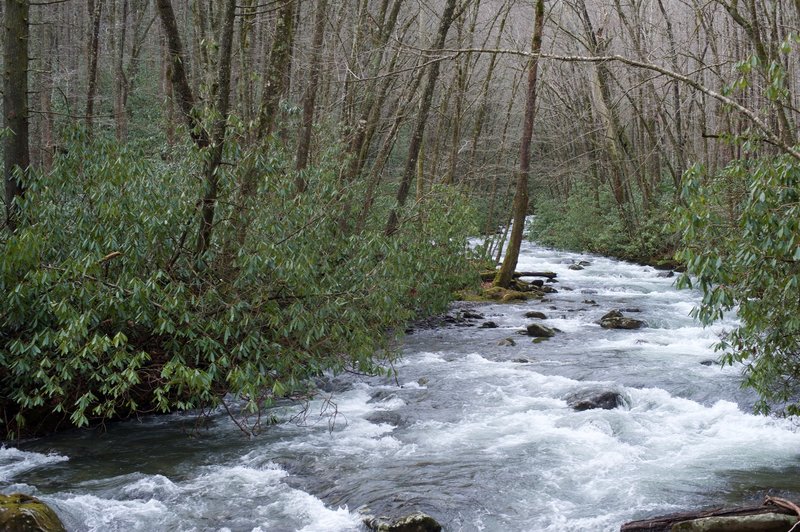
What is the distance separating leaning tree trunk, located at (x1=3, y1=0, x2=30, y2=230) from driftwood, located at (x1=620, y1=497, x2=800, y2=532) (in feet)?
24.9

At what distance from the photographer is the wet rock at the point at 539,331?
47.1ft

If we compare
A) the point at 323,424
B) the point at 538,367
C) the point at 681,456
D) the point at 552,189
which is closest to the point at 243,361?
the point at 323,424

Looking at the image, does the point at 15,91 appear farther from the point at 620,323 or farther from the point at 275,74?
the point at 620,323

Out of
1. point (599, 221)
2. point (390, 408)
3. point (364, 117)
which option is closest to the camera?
point (390, 408)

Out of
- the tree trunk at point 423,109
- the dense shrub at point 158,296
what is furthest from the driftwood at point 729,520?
the tree trunk at point 423,109

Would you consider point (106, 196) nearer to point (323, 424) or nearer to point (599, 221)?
point (323, 424)

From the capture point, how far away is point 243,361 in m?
7.88

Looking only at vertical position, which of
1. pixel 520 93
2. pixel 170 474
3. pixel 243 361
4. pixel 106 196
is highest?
pixel 520 93

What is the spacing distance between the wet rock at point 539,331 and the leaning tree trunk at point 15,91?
30.2 feet

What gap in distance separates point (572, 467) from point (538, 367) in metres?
4.31

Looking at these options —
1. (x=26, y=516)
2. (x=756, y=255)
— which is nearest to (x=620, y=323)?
(x=756, y=255)

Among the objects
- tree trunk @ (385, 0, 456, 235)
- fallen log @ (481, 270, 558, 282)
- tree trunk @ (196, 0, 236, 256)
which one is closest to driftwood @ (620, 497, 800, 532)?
tree trunk @ (196, 0, 236, 256)

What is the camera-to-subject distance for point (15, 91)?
8922mm

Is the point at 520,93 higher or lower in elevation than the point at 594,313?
higher
